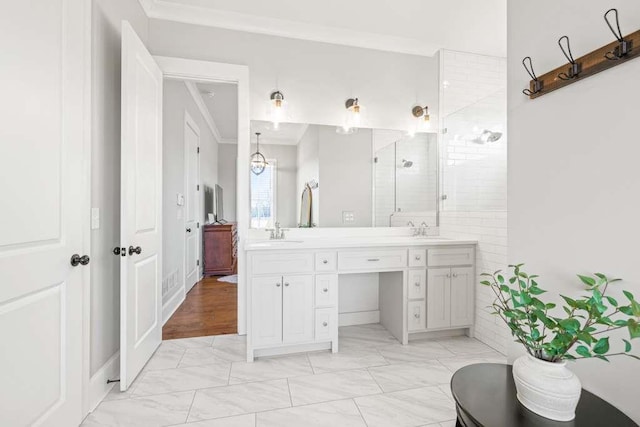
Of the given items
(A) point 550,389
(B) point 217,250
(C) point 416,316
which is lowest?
(C) point 416,316

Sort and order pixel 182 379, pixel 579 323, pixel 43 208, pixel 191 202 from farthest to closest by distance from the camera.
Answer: pixel 191 202 → pixel 182 379 → pixel 43 208 → pixel 579 323

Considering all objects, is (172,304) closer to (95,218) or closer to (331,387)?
(95,218)

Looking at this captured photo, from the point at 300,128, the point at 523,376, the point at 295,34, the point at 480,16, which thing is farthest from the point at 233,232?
the point at 523,376

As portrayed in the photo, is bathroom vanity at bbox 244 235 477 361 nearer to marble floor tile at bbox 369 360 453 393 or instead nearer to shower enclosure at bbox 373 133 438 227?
marble floor tile at bbox 369 360 453 393

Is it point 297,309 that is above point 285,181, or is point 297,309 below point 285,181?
below

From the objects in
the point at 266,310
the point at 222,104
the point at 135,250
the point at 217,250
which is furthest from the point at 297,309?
the point at 222,104

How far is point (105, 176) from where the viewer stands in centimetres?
192

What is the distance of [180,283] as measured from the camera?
3.74 meters

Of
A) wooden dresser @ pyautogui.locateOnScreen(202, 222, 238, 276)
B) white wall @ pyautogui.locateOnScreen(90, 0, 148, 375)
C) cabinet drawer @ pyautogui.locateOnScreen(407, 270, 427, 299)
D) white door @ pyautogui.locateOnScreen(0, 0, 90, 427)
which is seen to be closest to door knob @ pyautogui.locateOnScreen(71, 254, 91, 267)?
white door @ pyautogui.locateOnScreen(0, 0, 90, 427)

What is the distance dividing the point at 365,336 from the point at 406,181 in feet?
5.24

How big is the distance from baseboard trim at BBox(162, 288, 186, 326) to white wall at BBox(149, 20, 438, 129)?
2.18m

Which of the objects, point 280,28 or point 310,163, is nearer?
point 280,28

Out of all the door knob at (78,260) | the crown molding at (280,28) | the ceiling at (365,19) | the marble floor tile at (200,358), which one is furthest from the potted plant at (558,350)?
the crown molding at (280,28)

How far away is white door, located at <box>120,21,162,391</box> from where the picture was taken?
1.86 metres
